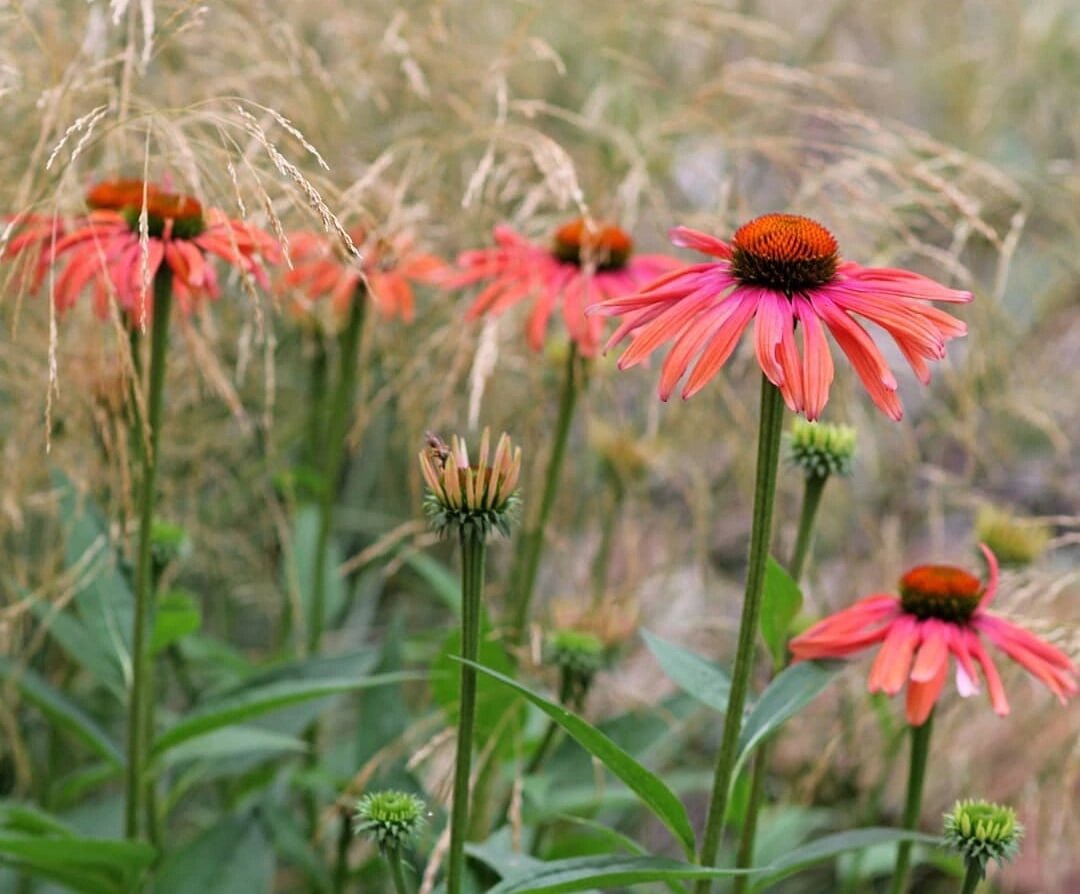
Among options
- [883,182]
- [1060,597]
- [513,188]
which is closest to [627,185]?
[513,188]

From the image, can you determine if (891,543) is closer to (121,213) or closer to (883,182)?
(121,213)

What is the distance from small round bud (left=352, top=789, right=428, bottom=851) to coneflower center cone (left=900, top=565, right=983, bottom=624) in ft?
0.91

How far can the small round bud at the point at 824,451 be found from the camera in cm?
76

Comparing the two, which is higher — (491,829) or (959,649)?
(959,649)

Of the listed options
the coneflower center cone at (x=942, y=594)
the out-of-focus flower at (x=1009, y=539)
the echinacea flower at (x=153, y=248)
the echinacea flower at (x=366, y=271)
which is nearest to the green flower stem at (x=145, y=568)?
the echinacea flower at (x=153, y=248)

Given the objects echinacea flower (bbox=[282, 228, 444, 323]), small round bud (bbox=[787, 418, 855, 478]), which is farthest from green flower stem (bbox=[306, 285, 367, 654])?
small round bud (bbox=[787, 418, 855, 478])

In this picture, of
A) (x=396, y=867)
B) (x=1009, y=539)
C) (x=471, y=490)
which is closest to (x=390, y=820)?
(x=396, y=867)

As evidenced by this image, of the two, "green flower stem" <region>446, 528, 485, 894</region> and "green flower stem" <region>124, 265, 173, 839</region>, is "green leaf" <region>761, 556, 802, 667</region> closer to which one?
"green flower stem" <region>446, 528, 485, 894</region>

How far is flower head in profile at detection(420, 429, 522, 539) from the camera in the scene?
581mm

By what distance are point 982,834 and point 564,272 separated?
0.47m

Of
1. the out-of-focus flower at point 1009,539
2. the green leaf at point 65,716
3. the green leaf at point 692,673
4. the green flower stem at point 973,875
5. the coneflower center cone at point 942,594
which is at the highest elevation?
the coneflower center cone at point 942,594

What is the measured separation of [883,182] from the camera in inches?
73.8

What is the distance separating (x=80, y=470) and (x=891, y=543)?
67 cm

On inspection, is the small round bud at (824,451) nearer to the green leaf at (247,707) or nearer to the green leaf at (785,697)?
the green leaf at (785,697)
